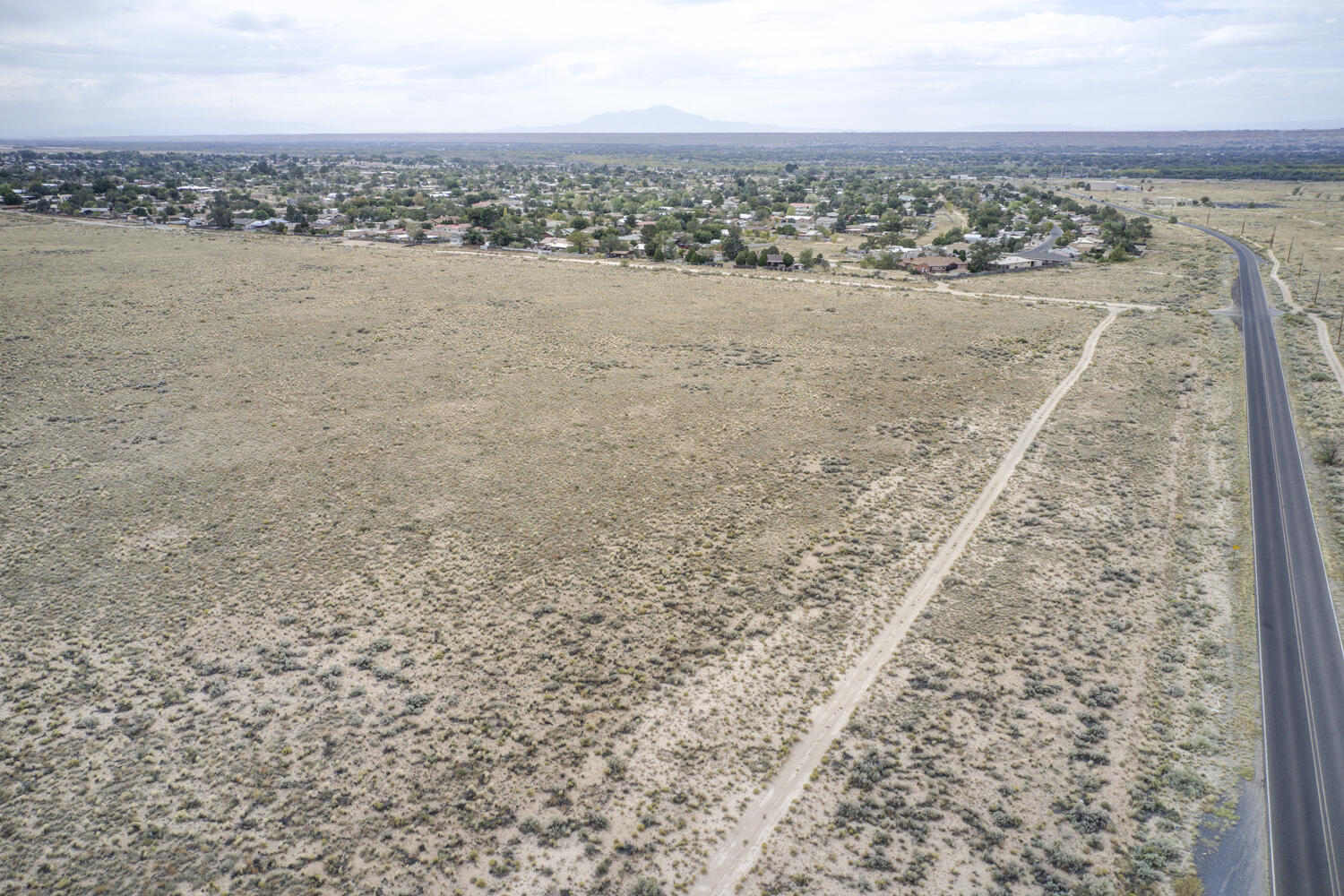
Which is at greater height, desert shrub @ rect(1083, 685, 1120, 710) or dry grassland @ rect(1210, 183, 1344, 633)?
dry grassland @ rect(1210, 183, 1344, 633)

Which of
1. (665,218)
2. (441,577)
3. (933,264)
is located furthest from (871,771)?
(665,218)

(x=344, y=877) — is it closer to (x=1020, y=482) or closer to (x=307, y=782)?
(x=307, y=782)

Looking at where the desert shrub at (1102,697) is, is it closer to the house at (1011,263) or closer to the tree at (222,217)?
the house at (1011,263)

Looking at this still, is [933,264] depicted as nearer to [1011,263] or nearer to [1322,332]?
[1011,263]

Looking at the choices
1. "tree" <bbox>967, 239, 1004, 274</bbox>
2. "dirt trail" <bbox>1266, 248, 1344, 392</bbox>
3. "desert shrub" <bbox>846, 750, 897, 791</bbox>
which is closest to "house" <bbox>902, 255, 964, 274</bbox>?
"tree" <bbox>967, 239, 1004, 274</bbox>

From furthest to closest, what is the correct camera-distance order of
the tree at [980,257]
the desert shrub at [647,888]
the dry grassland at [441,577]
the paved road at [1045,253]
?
1. the paved road at [1045,253]
2. the tree at [980,257]
3. the dry grassland at [441,577]
4. the desert shrub at [647,888]

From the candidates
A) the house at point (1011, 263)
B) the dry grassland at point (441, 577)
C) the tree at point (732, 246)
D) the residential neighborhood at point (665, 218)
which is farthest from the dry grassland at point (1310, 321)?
the tree at point (732, 246)

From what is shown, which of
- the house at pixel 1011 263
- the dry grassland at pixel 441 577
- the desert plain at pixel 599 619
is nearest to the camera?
the desert plain at pixel 599 619

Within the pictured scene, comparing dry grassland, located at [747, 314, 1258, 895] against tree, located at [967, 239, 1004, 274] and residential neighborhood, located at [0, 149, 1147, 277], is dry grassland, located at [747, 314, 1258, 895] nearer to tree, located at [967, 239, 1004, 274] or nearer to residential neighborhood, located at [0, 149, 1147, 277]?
tree, located at [967, 239, 1004, 274]
